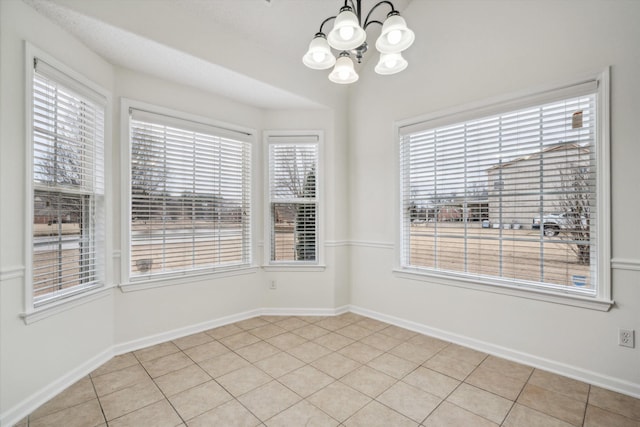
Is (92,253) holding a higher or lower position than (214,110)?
lower

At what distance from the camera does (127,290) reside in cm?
286

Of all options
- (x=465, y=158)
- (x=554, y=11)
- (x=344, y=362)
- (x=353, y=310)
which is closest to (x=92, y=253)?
(x=344, y=362)

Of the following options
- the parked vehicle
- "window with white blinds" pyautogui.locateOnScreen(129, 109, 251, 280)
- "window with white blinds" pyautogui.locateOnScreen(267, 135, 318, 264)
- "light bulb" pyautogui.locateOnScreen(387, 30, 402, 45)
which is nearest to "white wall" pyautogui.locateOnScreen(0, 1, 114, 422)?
"window with white blinds" pyautogui.locateOnScreen(129, 109, 251, 280)

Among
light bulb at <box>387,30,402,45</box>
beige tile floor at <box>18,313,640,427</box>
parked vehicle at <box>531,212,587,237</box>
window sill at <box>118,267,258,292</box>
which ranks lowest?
beige tile floor at <box>18,313,640,427</box>

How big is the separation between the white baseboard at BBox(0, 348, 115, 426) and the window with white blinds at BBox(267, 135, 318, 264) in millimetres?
1916

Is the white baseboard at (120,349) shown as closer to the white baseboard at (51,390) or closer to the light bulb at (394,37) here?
the white baseboard at (51,390)

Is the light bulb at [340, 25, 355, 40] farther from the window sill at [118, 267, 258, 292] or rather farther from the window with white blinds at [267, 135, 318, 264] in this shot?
the window sill at [118, 267, 258, 292]

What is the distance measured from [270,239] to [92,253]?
1.81m

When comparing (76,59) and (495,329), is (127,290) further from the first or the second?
(495,329)

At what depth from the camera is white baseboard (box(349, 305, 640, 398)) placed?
221 centimetres

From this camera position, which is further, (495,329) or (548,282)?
(495,329)

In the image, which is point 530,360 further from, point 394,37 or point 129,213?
point 129,213

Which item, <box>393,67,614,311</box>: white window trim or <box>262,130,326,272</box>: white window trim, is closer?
<box>393,67,614,311</box>: white window trim

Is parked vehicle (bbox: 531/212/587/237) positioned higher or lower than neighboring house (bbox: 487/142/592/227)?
lower
